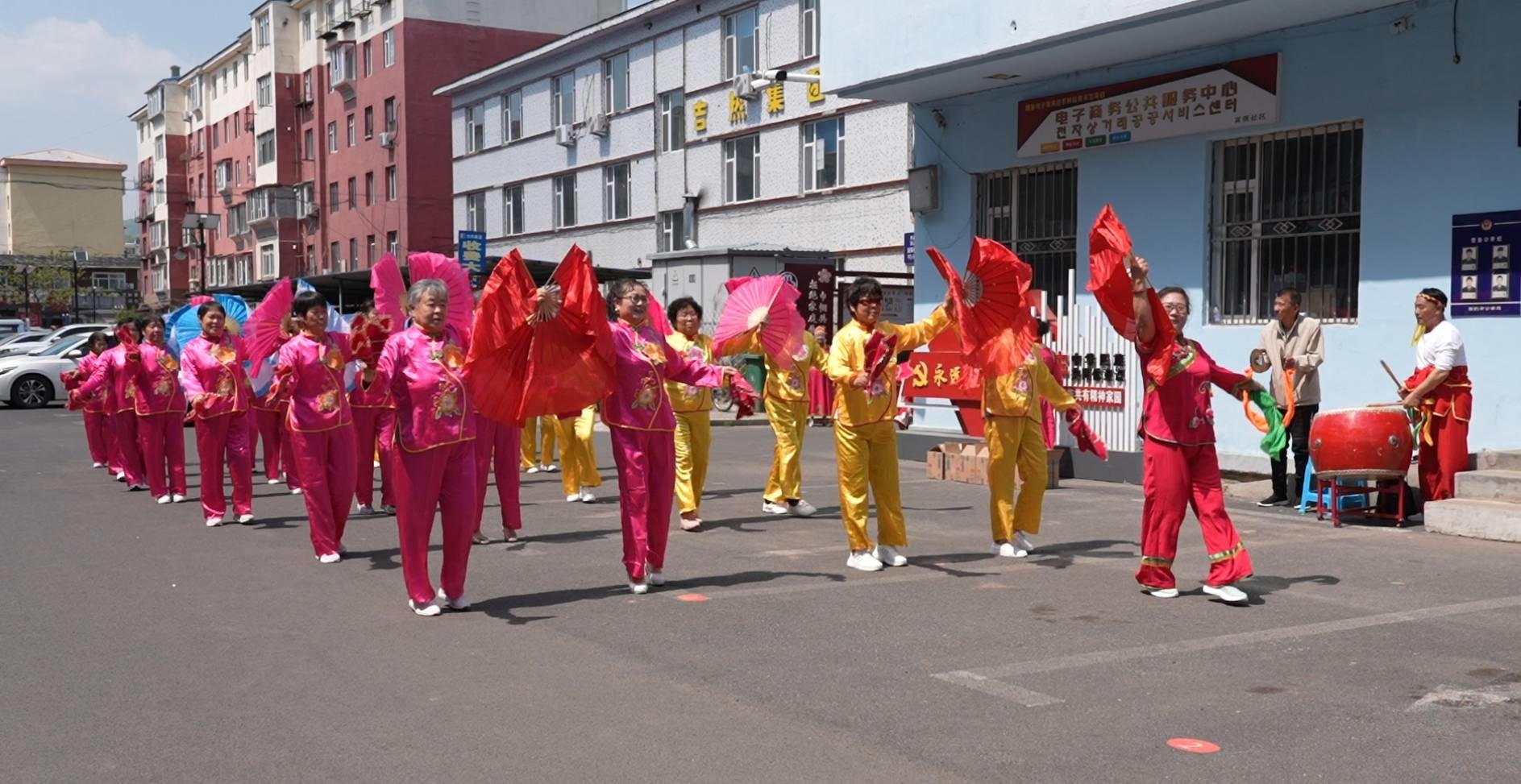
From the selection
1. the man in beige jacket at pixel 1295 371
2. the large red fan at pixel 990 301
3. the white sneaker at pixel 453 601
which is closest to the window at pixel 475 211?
the man in beige jacket at pixel 1295 371

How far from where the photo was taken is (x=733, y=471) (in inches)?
580

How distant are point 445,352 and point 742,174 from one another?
893 inches

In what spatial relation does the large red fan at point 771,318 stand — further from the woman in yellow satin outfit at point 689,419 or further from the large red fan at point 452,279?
the large red fan at point 452,279

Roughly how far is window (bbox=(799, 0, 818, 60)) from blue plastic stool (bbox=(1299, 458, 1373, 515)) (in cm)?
1731

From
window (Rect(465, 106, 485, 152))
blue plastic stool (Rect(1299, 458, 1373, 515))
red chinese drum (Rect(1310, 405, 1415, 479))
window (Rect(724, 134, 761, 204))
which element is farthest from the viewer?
window (Rect(465, 106, 485, 152))

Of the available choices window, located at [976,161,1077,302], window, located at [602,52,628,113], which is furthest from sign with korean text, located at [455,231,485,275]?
window, located at [976,161,1077,302]

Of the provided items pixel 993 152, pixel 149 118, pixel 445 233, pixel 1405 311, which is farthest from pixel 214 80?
pixel 1405 311

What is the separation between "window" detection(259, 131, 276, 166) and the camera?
55500mm

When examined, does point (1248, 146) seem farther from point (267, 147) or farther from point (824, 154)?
point (267, 147)

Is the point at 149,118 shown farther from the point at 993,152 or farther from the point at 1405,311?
the point at 1405,311

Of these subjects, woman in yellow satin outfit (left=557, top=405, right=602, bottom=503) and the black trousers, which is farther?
woman in yellow satin outfit (left=557, top=405, right=602, bottom=503)

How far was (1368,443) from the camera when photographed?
392 inches

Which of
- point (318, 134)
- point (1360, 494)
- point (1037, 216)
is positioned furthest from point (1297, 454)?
point (318, 134)

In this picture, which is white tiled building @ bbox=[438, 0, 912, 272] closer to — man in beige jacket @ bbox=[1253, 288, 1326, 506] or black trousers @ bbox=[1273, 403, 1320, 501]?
man in beige jacket @ bbox=[1253, 288, 1326, 506]
